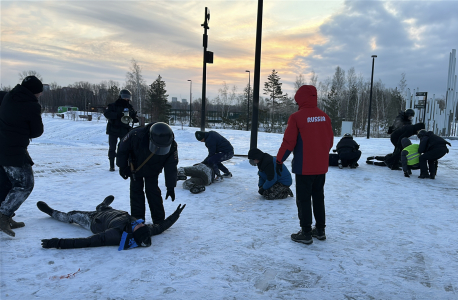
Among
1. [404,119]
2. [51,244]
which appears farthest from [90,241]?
[404,119]

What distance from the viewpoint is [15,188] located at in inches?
147

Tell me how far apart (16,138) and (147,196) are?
1.70 m

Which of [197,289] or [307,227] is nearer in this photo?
[197,289]

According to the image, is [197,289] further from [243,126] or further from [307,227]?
[243,126]

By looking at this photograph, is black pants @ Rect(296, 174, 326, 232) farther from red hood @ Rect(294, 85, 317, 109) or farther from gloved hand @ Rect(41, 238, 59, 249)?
gloved hand @ Rect(41, 238, 59, 249)

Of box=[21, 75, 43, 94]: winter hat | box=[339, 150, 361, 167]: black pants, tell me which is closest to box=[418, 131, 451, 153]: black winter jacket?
box=[339, 150, 361, 167]: black pants

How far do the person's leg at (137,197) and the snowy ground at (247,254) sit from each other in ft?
1.76

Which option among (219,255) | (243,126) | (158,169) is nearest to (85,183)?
(158,169)

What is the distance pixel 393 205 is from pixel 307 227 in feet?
9.14

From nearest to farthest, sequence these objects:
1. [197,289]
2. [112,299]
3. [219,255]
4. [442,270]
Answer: [112,299] < [197,289] < [442,270] < [219,255]

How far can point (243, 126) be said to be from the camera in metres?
41.9

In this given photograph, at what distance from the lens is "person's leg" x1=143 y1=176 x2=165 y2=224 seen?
400 centimetres

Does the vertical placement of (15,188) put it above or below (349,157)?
above

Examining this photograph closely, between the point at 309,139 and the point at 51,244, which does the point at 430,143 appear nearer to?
the point at 309,139
